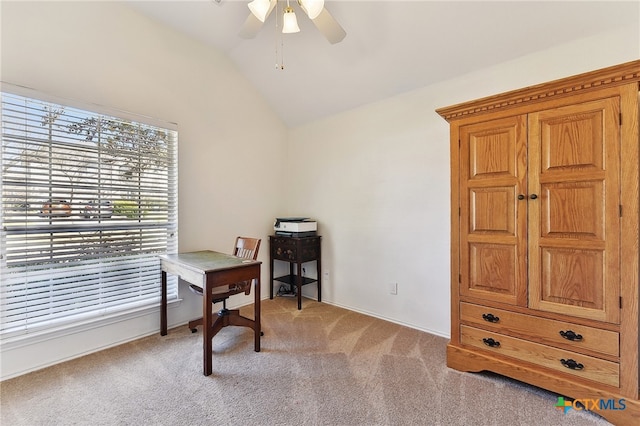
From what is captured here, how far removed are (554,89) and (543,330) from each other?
145 centimetres

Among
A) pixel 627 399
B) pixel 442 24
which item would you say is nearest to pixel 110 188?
pixel 442 24

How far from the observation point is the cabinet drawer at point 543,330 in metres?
1.52

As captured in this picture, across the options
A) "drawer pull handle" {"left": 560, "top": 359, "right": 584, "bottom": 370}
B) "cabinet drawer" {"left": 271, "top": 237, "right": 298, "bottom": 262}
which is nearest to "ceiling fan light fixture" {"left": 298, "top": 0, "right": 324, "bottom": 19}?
"cabinet drawer" {"left": 271, "top": 237, "right": 298, "bottom": 262}

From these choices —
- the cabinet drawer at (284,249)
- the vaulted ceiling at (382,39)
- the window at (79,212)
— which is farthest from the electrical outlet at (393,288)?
the window at (79,212)

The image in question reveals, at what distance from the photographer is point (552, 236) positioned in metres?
1.66

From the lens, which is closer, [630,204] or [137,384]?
[630,204]

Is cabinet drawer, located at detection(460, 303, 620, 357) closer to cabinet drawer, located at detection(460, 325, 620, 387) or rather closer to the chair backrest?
cabinet drawer, located at detection(460, 325, 620, 387)

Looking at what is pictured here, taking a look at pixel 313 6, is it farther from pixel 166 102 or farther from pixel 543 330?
pixel 543 330

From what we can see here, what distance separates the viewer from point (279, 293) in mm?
3662

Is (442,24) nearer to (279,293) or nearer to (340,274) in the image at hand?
(340,274)

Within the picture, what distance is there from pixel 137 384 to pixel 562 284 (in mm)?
2762

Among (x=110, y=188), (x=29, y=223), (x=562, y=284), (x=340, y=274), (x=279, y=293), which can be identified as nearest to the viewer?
(x=562, y=284)

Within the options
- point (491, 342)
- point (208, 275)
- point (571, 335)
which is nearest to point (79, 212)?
point (208, 275)

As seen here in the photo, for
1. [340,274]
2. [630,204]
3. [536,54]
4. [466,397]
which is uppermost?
[536,54]
